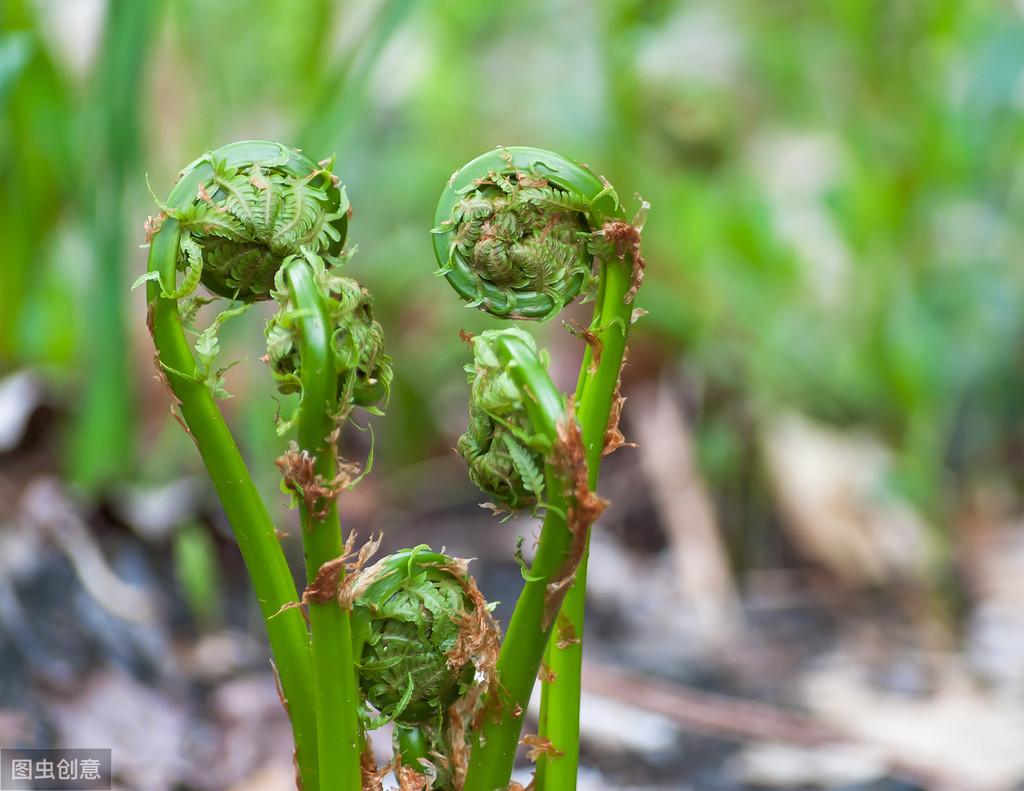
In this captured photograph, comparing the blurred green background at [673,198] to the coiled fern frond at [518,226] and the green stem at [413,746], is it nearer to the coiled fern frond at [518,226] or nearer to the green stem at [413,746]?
the coiled fern frond at [518,226]

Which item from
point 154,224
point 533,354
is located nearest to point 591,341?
point 533,354

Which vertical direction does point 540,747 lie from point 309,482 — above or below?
below

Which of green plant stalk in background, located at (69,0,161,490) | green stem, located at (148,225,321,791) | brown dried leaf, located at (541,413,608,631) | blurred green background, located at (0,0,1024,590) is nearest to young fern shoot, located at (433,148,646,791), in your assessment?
brown dried leaf, located at (541,413,608,631)

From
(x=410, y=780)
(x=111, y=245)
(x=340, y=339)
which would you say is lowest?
(x=410, y=780)

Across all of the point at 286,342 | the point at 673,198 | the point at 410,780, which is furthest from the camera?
the point at 673,198

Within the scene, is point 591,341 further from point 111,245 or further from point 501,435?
point 111,245

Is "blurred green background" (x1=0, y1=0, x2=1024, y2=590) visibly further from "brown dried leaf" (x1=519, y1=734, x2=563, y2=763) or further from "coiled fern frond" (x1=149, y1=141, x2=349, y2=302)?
"brown dried leaf" (x1=519, y1=734, x2=563, y2=763)

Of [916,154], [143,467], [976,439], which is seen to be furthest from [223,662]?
[976,439]

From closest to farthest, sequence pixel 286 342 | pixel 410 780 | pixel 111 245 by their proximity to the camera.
Result: 1. pixel 286 342
2. pixel 410 780
3. pixel 111 245
